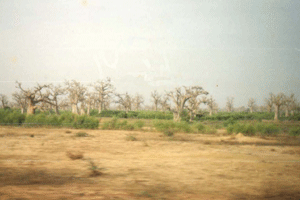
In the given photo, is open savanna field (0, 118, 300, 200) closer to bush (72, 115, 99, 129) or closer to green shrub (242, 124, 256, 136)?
green shrub (242, 124, 256, 136)

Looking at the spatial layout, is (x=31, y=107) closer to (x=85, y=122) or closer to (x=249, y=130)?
(x=85, y=122)

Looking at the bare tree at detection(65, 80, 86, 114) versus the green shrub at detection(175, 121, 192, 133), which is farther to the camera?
the bare tree at detection(65, 80, 86, 114)

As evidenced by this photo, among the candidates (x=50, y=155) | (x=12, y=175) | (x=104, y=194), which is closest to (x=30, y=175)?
(x=12, y=175)

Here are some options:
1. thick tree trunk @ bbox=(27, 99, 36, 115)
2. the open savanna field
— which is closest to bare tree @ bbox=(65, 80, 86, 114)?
thick tree trunk @ bbox=(27, 99, 36, 115)

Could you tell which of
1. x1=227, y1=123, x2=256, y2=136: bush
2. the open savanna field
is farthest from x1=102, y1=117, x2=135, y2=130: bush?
the open savanna field

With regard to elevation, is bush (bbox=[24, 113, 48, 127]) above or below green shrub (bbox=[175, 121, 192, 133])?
above

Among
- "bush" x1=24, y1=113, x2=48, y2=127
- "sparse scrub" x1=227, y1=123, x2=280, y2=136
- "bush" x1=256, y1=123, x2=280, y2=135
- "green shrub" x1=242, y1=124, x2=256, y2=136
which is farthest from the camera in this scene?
"bush" x1=24, y1=113, x2=48, y2=127

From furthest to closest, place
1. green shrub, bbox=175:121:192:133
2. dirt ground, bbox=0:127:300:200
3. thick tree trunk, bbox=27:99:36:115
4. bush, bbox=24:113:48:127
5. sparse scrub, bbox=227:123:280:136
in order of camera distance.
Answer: thick tree trunk, bbox=27:99:36:115 → bush, bbox=24:113:48:127 → green shrub, bbox=175:121:192:133 → sparse scrub, bbox=227:123:280:136 → dirt ground, bbox=0:127:300:200

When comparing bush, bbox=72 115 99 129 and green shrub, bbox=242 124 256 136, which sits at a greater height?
bush, bbox=72 115 99 129

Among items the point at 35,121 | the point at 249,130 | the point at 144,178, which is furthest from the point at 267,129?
the point at 35,121

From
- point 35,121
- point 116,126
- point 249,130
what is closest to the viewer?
point 249,130

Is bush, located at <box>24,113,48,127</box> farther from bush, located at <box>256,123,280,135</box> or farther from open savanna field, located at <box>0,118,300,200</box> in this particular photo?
bush, located at <box>256,123,280,135</box>

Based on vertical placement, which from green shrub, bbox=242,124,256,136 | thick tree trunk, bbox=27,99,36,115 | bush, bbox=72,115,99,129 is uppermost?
thick tree trunk, bbox=27,99,36,115

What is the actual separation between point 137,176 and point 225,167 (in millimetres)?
2553
